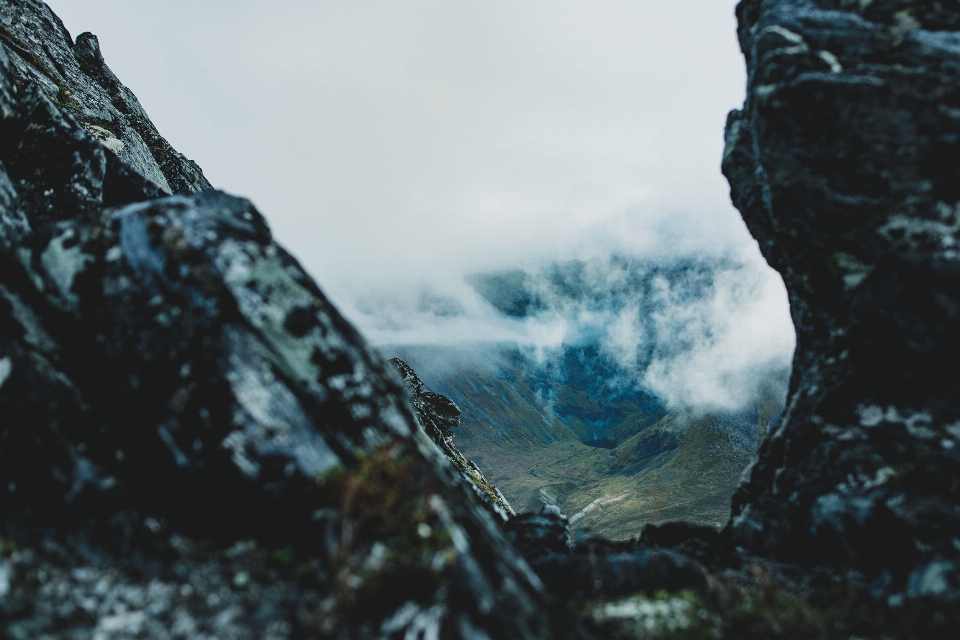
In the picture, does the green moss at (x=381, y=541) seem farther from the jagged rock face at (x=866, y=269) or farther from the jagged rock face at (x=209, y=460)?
the jagged rock face at (x=866, y=269)

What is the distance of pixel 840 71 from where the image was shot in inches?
690

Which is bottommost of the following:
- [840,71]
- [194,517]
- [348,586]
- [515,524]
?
[515,524]

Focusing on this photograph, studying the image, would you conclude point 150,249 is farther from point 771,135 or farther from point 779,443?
point 779,443

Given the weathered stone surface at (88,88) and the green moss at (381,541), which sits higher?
the weathered stone surface at (88,88)

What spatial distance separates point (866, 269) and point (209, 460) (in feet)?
72.7

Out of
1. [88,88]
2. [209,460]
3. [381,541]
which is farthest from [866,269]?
[88,88]

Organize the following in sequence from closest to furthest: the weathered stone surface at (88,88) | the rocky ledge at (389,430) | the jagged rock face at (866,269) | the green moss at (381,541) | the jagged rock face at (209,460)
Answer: the green moss at (381,541), the jagged rock face at (209,460), the rocky ledge at (389,430), the jagged rock face at (866,269), the weathered stone surface at (88,88)

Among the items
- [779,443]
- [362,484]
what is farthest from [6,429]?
[779,443]

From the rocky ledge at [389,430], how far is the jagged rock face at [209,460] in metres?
0.06

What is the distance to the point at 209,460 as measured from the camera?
11.0 metres

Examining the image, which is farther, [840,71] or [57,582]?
[840,71]

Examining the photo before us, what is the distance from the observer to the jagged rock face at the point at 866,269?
15.1 meters

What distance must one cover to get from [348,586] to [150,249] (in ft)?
34.4

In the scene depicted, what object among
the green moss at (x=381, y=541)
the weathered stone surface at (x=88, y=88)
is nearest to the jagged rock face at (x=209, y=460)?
the green moss at (x=381, y=541)
